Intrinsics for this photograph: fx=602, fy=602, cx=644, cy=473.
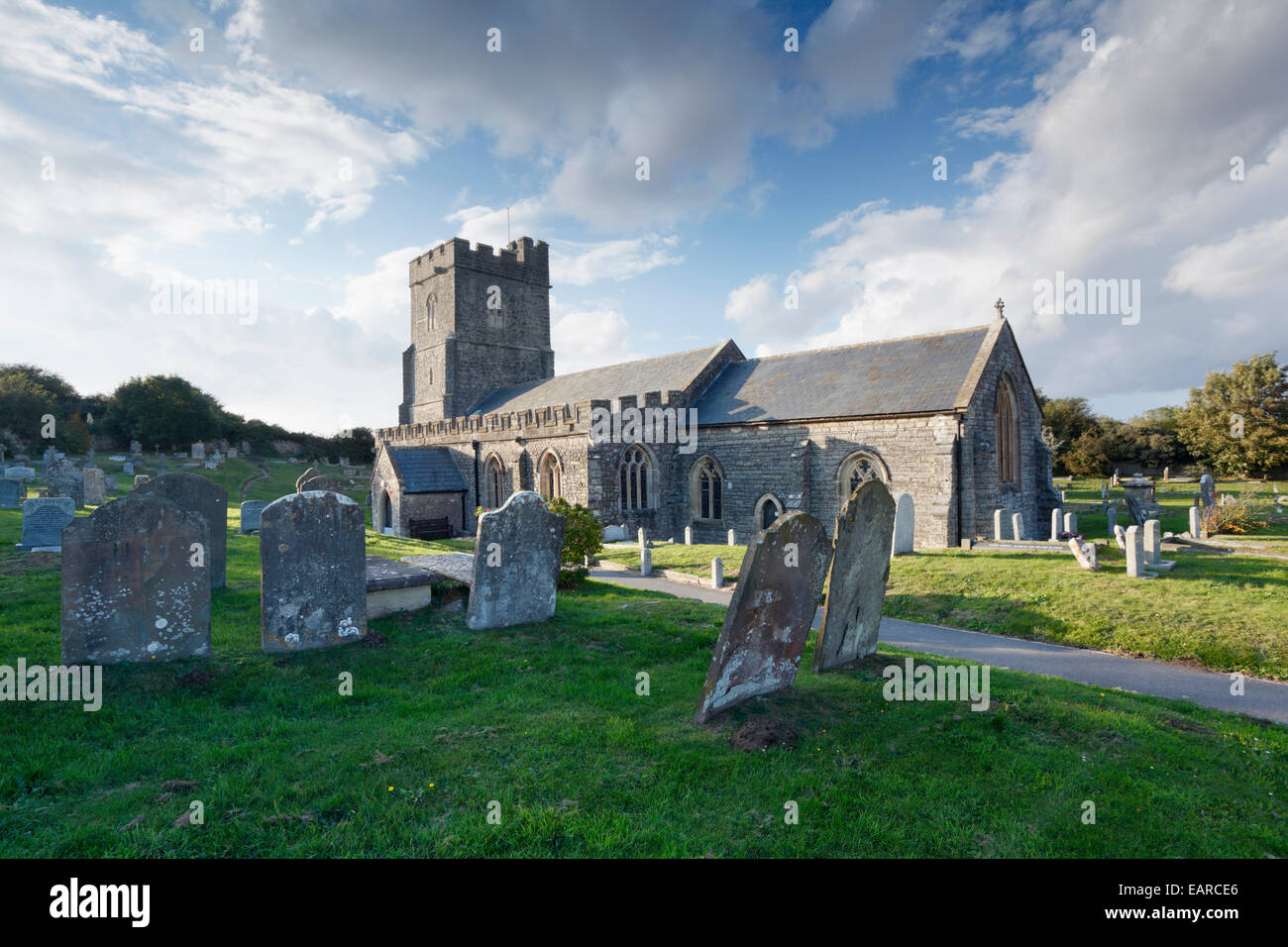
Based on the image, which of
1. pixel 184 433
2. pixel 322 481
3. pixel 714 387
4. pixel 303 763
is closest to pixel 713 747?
pixel 303 763

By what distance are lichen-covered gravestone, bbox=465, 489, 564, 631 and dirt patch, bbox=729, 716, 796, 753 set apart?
13.0 feet

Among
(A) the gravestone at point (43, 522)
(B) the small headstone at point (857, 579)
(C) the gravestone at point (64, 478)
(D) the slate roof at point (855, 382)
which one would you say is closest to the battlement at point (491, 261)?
(D) the slate roof at point (855, 382)

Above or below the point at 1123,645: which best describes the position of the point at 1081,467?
above

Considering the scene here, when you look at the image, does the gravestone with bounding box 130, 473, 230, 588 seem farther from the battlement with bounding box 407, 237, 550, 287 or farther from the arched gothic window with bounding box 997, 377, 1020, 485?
the battlement with bounding box 407, 237, 550, 287

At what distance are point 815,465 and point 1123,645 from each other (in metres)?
10.6

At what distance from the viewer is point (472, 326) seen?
33.4 m

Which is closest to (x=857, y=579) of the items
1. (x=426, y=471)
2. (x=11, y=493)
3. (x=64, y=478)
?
(x=426, y=471)

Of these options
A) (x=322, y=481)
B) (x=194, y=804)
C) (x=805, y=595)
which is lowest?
(x=194, y=804)

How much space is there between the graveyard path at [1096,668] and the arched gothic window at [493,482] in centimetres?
1809

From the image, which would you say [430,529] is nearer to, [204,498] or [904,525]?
[204,498]

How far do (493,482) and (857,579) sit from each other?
21.2 m

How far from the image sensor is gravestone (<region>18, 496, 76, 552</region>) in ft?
38.6
